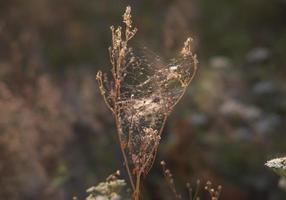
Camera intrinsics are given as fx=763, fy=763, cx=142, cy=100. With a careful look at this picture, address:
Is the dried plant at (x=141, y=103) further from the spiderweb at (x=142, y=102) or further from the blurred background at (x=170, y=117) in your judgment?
the blurred background at (x=170, y=117)

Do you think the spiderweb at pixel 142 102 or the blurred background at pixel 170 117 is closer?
the spiderweb at pixel 142 102

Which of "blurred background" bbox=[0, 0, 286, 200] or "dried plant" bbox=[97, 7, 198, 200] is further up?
"blurred background" bbox=[0, 0, 286, 200]

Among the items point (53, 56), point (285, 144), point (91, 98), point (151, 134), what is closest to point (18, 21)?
point (53, 56)

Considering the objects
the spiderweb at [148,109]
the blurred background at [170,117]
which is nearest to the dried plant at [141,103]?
the spiderweb at [148,109]

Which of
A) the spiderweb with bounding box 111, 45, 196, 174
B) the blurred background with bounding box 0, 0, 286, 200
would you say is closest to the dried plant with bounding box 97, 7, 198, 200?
the spiderweb with bounding box 111, 45, 196, 174

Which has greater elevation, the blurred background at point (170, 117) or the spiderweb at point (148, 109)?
the blurred background at point (170, 117)

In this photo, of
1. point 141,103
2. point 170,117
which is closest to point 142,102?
point 141,103

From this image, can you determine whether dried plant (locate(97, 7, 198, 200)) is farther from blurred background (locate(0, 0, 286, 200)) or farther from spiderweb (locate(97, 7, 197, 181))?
blurred background (locate(0, 0, 286, 200))

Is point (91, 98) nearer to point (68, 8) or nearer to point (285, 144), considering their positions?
point (285, 144)

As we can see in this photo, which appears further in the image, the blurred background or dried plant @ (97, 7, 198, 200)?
the blurred background

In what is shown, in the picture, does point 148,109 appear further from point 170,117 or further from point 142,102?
point 170,117
